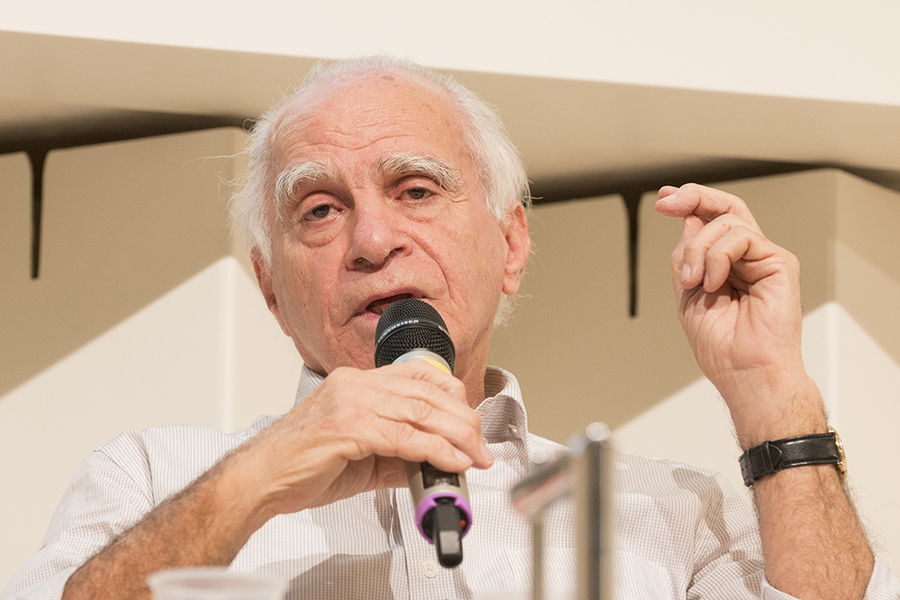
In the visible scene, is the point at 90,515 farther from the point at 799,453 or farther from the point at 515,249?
the point at 799,453

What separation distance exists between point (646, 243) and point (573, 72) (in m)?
0.89

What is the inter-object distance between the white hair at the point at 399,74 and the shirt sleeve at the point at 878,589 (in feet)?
2.65

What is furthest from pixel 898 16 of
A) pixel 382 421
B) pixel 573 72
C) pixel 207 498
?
pixel 207 498

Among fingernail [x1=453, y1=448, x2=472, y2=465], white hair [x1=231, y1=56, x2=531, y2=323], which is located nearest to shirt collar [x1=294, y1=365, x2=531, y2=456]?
white hair [x1=231, y1=56, x2=531, y2=323]

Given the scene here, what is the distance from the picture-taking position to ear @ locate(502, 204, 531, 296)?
197 centimetres

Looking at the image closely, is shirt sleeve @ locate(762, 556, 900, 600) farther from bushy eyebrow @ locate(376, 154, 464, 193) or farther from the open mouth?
bushy eyebrow @ locate(376, 154, 464, 193)

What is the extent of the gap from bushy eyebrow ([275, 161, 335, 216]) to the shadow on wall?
2.04 ft

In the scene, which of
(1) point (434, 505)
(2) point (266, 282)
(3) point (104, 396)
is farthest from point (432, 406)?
(3) point (104, 396)

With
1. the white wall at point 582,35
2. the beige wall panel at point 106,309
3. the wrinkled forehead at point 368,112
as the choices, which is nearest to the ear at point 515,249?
the wrinkled forehead at point 368,112

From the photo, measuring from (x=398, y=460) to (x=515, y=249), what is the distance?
2.71ft

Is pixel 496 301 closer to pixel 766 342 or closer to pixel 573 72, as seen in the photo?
pixel 766 342

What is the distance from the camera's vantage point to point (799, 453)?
1520mm

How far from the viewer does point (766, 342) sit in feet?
5.25

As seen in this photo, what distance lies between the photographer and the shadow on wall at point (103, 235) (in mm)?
2383
